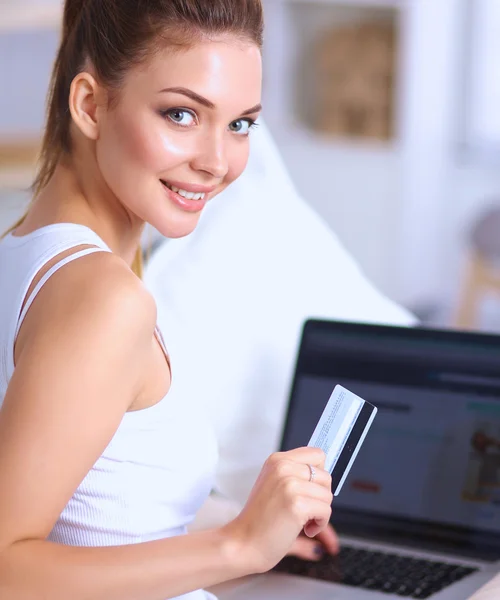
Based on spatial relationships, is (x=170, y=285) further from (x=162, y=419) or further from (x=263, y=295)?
(x=162, y=419)

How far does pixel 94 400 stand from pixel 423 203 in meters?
3.74

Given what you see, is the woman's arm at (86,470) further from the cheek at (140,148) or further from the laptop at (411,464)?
the laptop at (411,464)

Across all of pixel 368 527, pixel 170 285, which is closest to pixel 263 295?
pixel 170 285

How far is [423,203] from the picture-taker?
4.36 meters

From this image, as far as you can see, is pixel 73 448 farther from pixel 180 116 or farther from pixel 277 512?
pixel 180 116

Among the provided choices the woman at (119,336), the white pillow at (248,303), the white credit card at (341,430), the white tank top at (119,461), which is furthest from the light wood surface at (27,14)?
the white credit card at (341,430)

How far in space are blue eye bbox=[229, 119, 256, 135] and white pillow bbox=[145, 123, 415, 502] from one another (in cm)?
50

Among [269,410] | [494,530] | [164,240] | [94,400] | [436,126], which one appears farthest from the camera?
[436,126]

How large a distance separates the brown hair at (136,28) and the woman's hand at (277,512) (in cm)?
38

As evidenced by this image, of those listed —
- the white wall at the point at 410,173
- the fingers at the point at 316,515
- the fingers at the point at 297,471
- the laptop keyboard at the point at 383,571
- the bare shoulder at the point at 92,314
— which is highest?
the white wall at the point at 410,173

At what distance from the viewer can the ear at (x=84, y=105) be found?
3.00 feet

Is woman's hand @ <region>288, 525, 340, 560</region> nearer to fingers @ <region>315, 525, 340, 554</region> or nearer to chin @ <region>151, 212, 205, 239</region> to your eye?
fingers @ <region>315, 525, 340, 554</region>

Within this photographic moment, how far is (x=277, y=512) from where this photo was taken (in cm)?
77

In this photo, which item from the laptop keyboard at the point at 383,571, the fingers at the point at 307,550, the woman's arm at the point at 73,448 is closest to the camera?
the woman's arm at the point at 73,448
